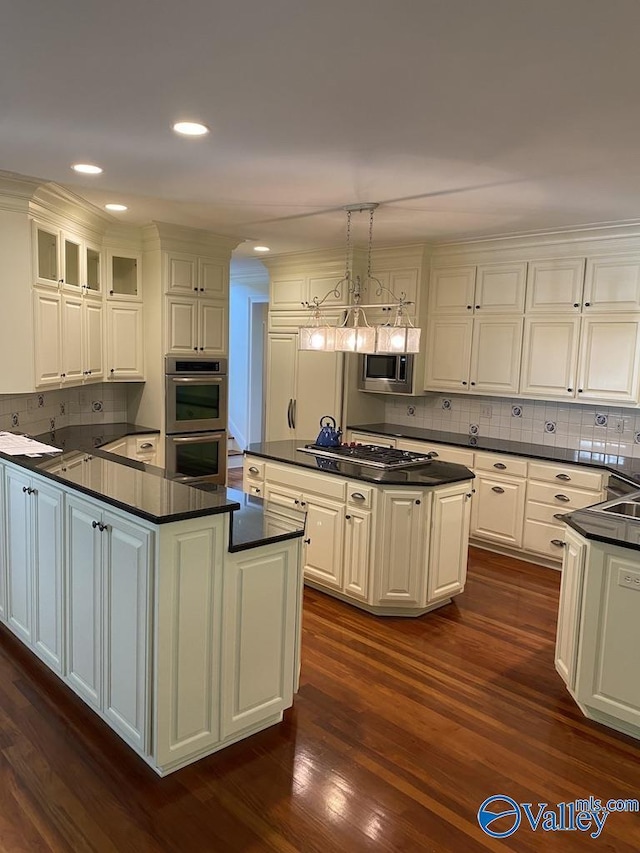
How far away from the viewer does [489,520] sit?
198 inches

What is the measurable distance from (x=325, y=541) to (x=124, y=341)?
256 centimetres

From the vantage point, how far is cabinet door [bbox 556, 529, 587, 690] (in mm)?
2752

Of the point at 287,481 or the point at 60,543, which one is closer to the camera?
the point at 60,543

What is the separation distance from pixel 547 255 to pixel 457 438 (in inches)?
65.3

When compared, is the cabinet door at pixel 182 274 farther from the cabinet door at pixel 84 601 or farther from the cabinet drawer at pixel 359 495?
the cabinet door at pixel 84 601

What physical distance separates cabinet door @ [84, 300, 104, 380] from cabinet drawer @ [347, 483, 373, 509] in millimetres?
2329

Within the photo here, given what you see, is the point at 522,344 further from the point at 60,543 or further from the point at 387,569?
the point at 60,543

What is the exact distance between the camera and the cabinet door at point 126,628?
221 cm

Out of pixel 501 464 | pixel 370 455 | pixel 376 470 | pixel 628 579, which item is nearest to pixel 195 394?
pixel 370 455

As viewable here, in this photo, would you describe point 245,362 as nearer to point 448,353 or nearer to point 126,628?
point 448,353

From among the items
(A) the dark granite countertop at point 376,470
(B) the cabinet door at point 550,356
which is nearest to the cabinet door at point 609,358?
(B) the cabinet door at point 550,356

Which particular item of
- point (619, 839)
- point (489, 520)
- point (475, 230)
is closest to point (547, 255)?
point (475, 230)

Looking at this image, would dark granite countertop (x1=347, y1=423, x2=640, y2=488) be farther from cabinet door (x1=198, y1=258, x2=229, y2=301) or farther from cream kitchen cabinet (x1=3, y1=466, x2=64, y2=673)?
cream kitchen cabinet (x1=3, y1=466, x2=64, y2=673)

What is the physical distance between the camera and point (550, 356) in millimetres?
4898
